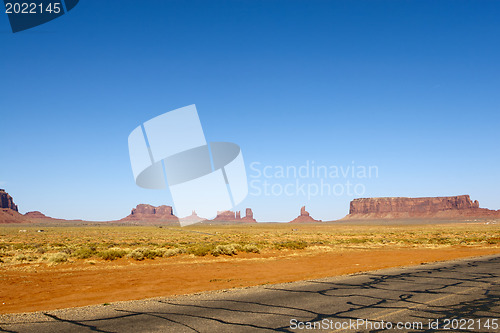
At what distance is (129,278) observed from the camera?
16.5 metres

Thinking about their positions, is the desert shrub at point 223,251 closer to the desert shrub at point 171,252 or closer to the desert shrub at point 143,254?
the desert shrub at point 171,252

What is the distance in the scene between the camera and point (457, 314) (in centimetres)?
857

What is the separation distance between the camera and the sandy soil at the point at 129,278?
12.3 m

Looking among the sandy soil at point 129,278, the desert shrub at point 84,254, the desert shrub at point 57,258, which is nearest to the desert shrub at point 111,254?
the desert shrub at point 84,254

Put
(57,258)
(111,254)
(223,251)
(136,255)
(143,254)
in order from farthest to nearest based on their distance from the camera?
1. (223,251)
2. (143,254)
3. (136,255)
4. (111,254)
5. (57,258)

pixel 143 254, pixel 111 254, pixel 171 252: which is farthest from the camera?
pixel 171 252

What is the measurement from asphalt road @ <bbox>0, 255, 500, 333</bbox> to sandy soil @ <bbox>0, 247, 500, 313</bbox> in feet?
7.14

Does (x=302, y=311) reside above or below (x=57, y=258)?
above

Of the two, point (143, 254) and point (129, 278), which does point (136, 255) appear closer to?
point (143, 254)

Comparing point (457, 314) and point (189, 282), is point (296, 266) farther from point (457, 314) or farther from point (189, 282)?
point (457, 314)

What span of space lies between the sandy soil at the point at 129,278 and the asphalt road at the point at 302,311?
7.14ft

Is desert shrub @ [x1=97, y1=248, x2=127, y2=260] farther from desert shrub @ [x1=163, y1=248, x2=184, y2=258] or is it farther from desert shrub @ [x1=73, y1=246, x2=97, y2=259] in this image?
desert shrub @ [x1=163, y1=248, x2=184, y2=258]

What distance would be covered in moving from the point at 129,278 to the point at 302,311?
10.3 metres

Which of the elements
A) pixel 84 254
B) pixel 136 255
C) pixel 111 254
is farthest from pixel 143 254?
pixel 84 254
